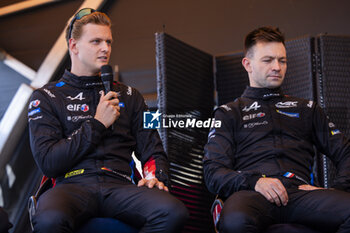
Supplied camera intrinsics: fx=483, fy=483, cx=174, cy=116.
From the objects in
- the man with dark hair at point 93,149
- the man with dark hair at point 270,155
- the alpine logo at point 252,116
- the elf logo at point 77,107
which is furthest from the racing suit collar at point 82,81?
the alpine logo at point 252,116

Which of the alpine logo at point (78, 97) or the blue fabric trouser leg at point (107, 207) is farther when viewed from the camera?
the alpine logo at point (78, 97)

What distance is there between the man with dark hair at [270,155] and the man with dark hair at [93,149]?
0.85ft

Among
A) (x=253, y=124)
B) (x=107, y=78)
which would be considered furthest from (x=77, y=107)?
(x=253, y=124)

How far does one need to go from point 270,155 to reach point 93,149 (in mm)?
823

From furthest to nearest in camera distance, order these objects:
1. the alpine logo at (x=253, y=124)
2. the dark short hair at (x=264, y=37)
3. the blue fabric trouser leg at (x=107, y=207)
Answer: the dark short hair at (x=264, y=37), the alpine logo at (x=253, y=124), the blue fabric trouser leg at (x=107, y=207)

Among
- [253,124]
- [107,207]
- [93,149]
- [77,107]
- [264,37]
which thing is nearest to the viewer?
[107,207]

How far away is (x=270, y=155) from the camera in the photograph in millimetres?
2275

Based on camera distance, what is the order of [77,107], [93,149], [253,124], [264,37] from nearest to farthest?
[93,149] → [77,107] → [253,124] → [264,37]

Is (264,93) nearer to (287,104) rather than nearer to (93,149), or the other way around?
(287,104)

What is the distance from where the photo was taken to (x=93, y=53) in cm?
236

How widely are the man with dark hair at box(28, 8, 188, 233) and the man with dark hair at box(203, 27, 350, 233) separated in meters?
0.26

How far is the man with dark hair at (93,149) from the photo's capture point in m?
1.88

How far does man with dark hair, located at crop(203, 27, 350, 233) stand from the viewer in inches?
76.4

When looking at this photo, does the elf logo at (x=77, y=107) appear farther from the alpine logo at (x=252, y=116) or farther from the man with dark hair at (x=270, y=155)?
the alpine logo at (x=252, y=116)
